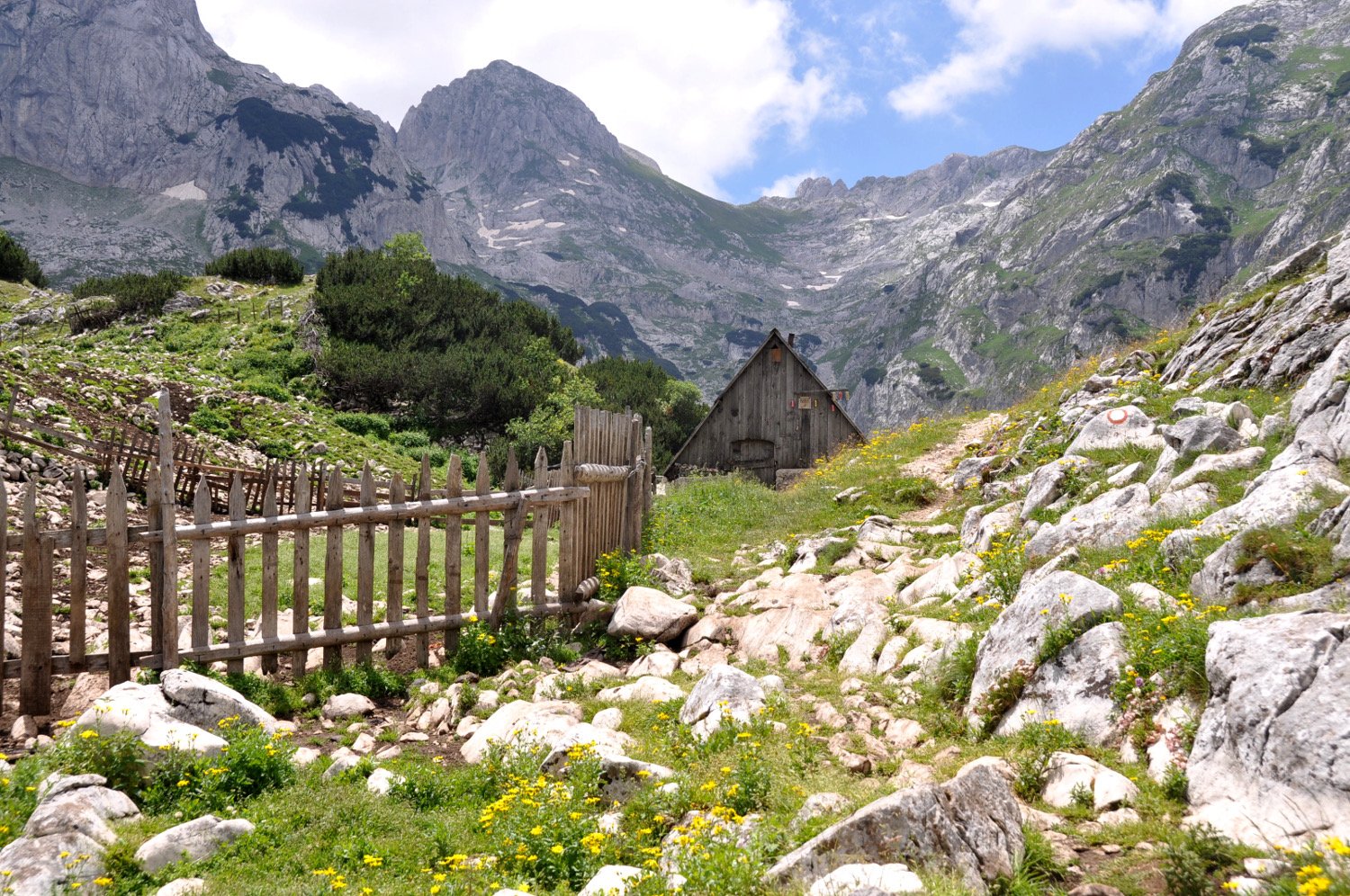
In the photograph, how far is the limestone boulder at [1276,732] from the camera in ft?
12.0

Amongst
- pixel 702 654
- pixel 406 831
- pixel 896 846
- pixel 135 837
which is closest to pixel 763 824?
pixel 896 846

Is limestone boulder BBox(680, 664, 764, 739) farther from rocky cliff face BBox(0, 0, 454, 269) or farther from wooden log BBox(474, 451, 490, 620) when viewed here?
rocky cliff face BBox(0, 0, 454, 269)

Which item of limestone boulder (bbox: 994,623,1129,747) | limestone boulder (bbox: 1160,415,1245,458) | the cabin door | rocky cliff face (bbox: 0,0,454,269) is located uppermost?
rocky cliff face (bbox: 0,0,454,269)

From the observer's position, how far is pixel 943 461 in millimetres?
18328

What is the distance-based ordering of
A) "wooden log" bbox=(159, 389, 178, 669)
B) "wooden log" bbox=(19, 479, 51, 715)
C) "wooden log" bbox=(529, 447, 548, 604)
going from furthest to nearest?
"wooden log" bbox=(529, 447, 548, 604)
"wooden log" bbox=(159, 389, 178, 669)
"wooden log" bbox=(19, 479, 51, 715)

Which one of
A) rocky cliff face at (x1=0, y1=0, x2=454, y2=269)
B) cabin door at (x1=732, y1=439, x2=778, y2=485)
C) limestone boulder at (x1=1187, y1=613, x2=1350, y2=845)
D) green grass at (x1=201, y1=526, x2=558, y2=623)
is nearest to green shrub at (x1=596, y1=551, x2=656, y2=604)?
green grass at (x1=201, y1=526, x2=558, y2=623)

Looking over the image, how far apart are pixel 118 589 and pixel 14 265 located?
185 feet

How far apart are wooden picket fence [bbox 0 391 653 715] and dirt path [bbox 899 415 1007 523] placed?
6660mm

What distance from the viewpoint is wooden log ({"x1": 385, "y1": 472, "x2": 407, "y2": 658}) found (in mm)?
8883

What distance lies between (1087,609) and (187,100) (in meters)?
221

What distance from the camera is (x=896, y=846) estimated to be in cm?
389

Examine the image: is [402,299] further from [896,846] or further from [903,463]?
[896,846]

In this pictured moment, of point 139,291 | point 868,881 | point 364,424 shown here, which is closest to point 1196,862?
point 868,881

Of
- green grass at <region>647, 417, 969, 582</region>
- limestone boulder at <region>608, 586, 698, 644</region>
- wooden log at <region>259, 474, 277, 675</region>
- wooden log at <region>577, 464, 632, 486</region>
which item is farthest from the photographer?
green grass at <region>647, 417, 969, 582</region>
